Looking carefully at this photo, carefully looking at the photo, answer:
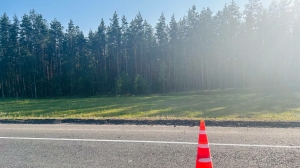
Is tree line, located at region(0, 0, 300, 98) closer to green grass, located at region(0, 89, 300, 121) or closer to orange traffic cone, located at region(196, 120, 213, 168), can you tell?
green grass, located at region(0, 89, 300, 121)

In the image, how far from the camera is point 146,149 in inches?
230

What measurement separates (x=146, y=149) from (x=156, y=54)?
4740cm

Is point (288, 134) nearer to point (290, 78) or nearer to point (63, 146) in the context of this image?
point (63, 146)

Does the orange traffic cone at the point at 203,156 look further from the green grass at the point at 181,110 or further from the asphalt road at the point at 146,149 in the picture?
the green grass at the point at 181,110

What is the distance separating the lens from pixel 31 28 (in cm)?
5262

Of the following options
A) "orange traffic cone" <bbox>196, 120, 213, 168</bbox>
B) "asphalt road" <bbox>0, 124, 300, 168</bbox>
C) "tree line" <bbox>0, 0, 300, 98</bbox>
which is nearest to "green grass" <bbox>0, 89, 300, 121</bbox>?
"asphalt road" <bbox>0, 124, 300, 168</bbox>

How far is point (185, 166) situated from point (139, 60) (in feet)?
161

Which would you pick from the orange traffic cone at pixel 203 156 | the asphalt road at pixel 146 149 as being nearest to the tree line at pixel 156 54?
the asphalt road at pixel 146 149

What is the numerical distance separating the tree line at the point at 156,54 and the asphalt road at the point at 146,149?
37.8 meters

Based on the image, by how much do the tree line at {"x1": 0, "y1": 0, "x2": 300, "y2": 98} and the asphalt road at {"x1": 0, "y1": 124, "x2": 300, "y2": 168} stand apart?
37818mm

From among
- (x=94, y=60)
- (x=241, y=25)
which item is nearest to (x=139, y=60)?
(x=94, y=60)

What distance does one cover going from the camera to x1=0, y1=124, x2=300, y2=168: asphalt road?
496cm

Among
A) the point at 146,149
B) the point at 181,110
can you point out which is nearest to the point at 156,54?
the point at 181,110

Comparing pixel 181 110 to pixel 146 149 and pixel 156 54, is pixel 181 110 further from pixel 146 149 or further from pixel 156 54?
pixel 156 54
